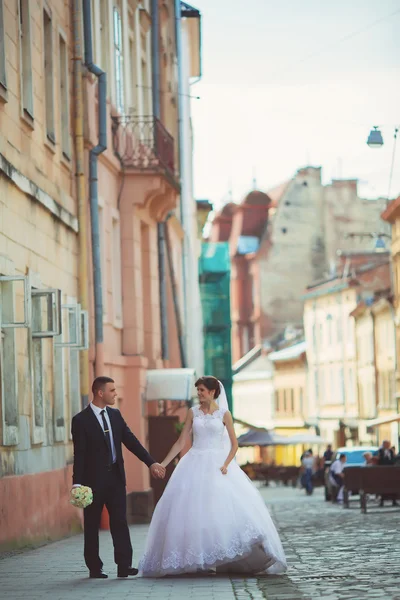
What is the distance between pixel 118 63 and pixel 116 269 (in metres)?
4.03

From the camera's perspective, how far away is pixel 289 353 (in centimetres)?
10644

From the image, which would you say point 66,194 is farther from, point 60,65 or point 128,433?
point 128,433

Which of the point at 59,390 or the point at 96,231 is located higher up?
the point at 96,231

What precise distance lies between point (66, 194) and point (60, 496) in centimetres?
459

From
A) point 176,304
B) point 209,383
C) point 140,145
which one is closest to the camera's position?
point 209,383

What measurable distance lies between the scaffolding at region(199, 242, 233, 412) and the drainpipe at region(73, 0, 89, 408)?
31.1 metres

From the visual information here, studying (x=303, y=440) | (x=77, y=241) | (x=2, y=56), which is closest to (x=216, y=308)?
(x=303, y=440)

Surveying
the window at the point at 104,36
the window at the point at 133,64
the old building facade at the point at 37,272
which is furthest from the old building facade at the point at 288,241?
the old building facade at the point at 37,272

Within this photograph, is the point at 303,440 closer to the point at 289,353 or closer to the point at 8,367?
the point at 289,353

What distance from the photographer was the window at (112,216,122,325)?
95.7 feet

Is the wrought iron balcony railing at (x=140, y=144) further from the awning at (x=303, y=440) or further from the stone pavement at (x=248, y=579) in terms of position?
the awning at (x=303, y=440)

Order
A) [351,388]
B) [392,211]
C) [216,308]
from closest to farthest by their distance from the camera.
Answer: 1. [216,308]
2. [392,211]
3. [351,388]

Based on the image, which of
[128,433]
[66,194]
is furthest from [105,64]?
[128,433]

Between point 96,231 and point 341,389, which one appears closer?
point 96,231
